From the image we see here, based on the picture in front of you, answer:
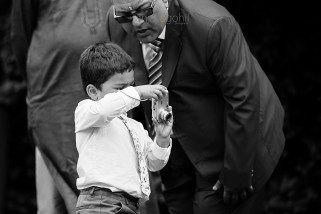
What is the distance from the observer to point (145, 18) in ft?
13.9

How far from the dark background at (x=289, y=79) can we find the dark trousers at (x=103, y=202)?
255 cm

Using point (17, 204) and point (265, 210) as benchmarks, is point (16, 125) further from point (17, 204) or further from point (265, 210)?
point (265, 210)

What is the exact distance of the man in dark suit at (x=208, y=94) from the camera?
4.28 metres

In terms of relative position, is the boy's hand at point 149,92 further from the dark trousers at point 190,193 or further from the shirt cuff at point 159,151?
the dark trousers at point 190,193

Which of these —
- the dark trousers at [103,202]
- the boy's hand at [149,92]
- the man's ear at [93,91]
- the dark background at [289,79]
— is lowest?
the dark background at [289,79]

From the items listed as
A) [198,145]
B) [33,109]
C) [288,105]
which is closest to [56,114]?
Answer: [33,109]

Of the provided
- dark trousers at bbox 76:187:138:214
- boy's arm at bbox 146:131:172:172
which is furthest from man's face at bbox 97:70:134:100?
dark trousers at bbox 76:187:138:214

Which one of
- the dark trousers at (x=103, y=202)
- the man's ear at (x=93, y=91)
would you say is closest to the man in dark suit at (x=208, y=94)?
the man's ear at (x=93, y=91)

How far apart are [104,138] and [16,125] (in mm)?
3256

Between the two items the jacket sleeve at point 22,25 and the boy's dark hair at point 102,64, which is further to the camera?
the jacket sleeve at point 22,25

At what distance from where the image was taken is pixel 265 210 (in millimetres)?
6555

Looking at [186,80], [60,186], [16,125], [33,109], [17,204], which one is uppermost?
[186,80]

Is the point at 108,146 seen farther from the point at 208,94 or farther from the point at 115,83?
the point at 208,94

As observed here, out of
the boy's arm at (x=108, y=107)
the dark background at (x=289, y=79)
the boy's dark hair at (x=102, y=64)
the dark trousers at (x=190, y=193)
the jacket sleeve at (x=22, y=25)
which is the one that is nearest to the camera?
the boy's arm at (x=108, y=107)
